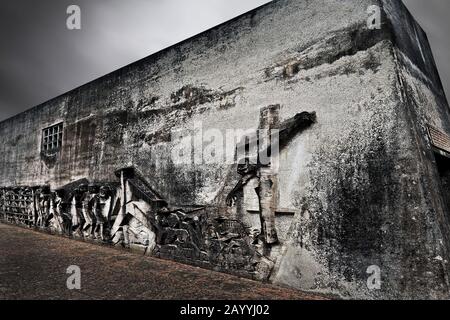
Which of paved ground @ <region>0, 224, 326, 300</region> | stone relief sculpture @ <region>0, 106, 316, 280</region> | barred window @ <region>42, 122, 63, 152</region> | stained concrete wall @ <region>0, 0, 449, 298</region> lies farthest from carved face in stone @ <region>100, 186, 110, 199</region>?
barred window @ <region>42, 122, 63, 152</region>

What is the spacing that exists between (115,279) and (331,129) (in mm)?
3737

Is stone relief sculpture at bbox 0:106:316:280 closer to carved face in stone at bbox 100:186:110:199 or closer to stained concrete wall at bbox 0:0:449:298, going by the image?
carved face in stone at bbox 100:186:110:199

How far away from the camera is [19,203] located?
428 inches

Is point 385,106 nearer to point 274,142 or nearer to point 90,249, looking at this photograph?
point 274,142

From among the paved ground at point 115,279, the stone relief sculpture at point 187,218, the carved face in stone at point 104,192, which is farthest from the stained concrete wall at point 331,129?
the carved face in stone at point 104,192

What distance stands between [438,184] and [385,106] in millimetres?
1122

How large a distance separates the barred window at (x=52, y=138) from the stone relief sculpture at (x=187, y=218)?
1461mm

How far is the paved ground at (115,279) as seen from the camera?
3.92 meters

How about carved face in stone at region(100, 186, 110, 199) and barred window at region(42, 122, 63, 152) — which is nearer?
carved face in stone at region(100, 186, 110, 199)

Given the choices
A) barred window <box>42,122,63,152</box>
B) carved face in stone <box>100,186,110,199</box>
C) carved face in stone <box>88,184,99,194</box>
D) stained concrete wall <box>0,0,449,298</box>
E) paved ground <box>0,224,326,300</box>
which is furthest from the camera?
barred window <box>42,122,63,152</box>

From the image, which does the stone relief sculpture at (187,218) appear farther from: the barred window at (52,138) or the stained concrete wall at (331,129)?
the barred window at (52,138)

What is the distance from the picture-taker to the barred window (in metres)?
9.46

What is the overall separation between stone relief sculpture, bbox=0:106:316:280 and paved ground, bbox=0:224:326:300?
279mm
